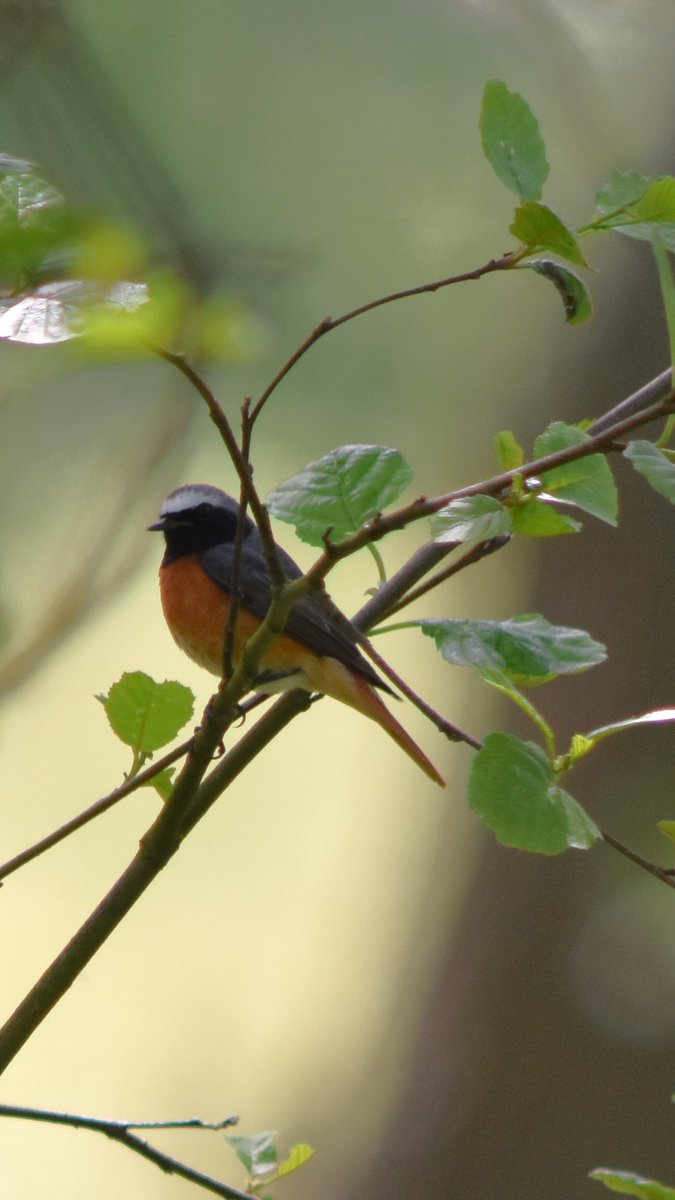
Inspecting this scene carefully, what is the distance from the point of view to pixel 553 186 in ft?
11.9

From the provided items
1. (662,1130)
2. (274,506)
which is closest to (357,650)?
(274,506)

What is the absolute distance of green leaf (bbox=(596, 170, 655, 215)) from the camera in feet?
2.26

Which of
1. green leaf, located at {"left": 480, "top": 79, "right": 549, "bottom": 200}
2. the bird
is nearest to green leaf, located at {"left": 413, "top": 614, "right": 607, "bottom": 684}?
green leaf, located at {"left": 480, "top": 79, "right": 549, "bottom": 200}

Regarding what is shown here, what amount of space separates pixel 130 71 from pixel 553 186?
129 cm

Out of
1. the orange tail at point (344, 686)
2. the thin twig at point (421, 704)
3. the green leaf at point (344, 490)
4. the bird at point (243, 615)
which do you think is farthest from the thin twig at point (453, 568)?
the orange tail at point (344, 686)

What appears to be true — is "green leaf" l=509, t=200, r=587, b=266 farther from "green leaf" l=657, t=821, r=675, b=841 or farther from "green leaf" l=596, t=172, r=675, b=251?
"green leaf" l=657, t=821, r=675, b=841

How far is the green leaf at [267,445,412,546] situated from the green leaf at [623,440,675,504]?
15cm

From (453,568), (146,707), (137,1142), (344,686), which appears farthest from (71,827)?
(344,686)

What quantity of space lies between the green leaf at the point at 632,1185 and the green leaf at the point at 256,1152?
396mm

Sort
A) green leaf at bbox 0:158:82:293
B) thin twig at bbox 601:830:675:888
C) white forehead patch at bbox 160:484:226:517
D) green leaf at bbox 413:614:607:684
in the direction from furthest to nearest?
white forehead patch at bbox 160:484:226:517 → thin twig at bbox 601:830:675:888 → green leaf at bbox 413:614:607:684 → green leaf at bbox 0:158:82:293

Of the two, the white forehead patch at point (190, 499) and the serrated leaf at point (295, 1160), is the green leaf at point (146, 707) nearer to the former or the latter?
the serrated leaf at point (295, 1160)

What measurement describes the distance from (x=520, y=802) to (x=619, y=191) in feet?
1.18

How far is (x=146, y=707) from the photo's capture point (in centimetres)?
94

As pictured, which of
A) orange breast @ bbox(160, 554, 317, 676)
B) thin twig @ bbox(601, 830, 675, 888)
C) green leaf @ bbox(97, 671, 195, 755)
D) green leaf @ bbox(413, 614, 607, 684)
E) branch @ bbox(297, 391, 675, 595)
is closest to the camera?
branch @ bbox(297, 391, 675, 595)
